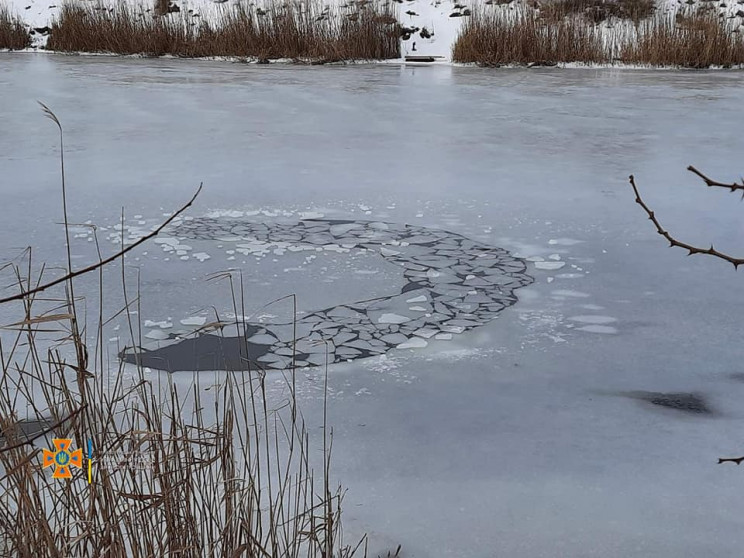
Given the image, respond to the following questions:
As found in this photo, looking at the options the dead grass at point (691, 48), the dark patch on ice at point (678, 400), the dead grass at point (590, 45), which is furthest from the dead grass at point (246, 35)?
the dark patch on ice at point (678, 400)

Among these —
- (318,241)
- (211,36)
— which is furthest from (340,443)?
(211,36)

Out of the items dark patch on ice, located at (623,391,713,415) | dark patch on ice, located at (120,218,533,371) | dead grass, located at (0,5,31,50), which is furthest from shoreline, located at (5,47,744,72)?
dark patch on ice, located at (623,391,713,415)

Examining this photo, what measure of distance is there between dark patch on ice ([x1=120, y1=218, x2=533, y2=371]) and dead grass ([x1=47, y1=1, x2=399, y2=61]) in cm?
775

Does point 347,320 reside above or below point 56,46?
below

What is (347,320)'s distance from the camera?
123 inches

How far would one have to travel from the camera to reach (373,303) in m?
3.29

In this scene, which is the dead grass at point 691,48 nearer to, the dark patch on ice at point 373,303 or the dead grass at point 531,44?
the dead grass at point 531,44

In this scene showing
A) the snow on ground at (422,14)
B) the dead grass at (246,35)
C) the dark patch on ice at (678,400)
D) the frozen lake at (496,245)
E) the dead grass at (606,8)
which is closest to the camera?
the frozen lake at (496,245)

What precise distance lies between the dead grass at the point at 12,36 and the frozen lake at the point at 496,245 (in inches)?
227

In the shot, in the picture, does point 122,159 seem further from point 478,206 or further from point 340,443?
point 340,443

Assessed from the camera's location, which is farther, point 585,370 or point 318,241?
point 318,241

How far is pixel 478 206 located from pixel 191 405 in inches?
92.0

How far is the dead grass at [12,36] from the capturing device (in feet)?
45.1

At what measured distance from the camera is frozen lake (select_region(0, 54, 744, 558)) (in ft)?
6.92
